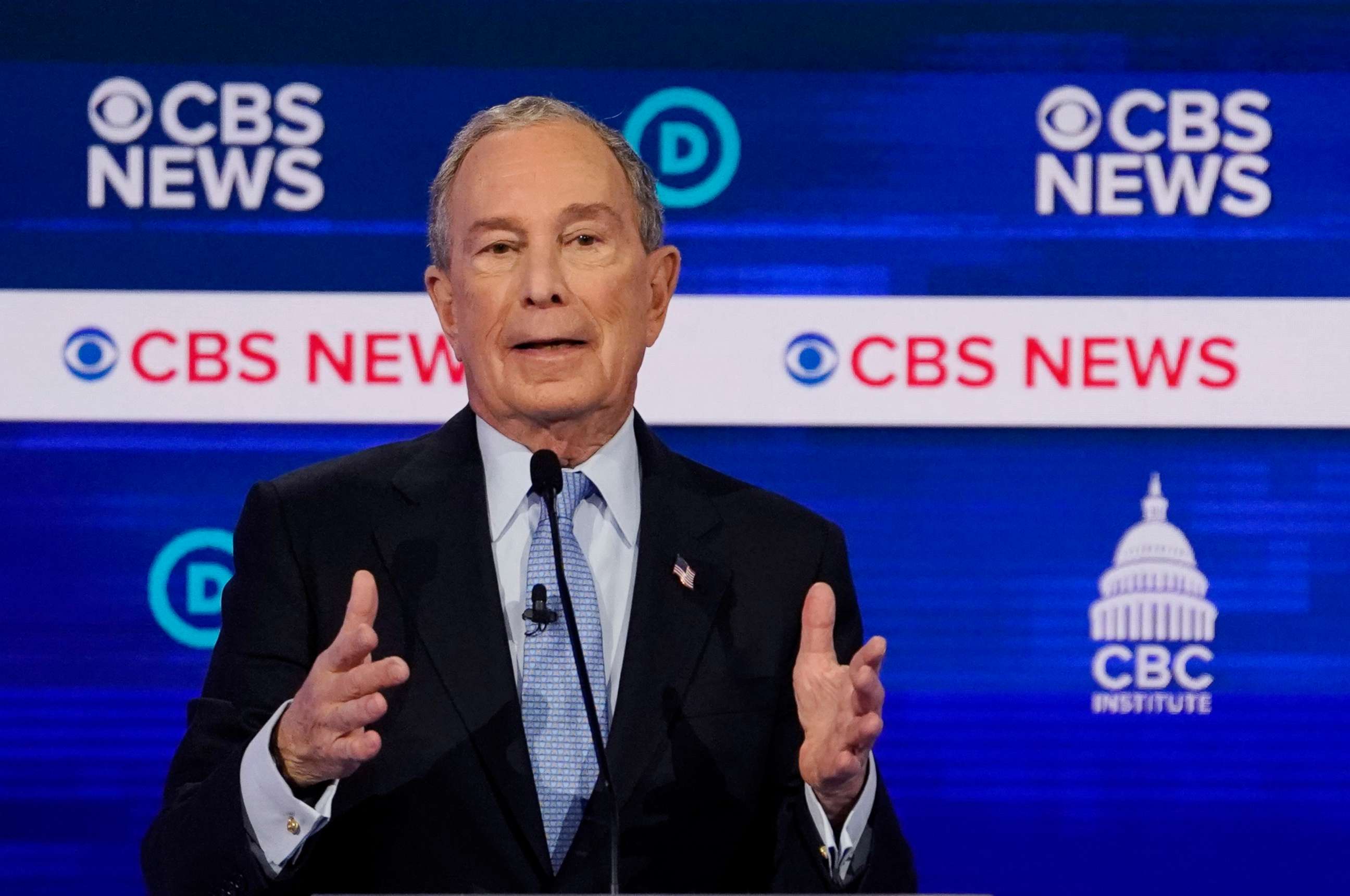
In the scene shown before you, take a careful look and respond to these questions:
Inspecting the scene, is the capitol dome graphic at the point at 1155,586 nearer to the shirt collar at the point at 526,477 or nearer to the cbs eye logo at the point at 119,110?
the shirt collar at the point at 526,477

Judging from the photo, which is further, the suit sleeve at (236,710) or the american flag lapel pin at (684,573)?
the american flag lapel pin at (684,573)

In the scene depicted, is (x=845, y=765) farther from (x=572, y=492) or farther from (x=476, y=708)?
(x=572, y=492)

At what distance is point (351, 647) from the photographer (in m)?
1.59

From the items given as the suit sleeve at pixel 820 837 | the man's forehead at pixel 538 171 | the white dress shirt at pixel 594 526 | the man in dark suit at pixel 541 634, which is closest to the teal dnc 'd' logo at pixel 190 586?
the man in dark suit at pixel 541 634

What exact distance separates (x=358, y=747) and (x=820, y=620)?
54 cm

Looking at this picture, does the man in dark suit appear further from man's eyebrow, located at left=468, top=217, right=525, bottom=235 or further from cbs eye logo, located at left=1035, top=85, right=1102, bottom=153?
cbs eye logo, located at left=1035, top=85, right=1102, bottom=153

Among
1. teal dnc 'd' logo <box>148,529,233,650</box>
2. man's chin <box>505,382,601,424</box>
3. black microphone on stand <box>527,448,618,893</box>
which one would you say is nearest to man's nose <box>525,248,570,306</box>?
man's chin <box>505,382,601,424</box>

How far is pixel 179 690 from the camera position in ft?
10.6

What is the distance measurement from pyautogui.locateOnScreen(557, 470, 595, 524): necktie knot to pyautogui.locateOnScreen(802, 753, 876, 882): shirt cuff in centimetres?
53

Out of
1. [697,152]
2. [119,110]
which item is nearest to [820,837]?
[697,152]

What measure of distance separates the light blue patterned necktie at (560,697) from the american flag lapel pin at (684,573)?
0.11m

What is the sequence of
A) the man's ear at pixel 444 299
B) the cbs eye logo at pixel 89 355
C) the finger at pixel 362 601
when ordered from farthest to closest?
the cbs eye logo at pixel 89 355 → the man's ear at pixel 444 299 → the finger at pixel 362 601

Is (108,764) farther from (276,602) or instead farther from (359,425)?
(276,602)

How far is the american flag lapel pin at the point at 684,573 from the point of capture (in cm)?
209
